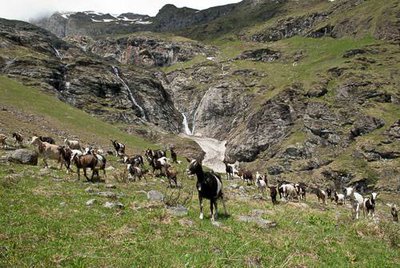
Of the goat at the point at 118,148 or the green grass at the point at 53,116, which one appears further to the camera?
the green grass at the point at 53,116

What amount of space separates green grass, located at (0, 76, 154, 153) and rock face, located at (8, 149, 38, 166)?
108 ft

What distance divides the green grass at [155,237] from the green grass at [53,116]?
4737cm

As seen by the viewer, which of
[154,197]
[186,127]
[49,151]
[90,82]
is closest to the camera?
[154,197]

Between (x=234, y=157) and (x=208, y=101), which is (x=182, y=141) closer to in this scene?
(x=234, y=157)

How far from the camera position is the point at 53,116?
75.4 meters

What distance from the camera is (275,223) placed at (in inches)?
711

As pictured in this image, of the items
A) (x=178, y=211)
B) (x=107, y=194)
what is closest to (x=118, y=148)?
(x=107, y=194)

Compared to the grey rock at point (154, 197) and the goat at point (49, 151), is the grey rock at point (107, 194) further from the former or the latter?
the goat at point (49, 151)

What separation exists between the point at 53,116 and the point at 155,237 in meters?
66.8

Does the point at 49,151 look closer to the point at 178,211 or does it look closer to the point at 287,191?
the point at 178,211

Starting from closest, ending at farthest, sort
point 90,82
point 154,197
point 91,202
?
point 91,202
point 154,197
point 90,82

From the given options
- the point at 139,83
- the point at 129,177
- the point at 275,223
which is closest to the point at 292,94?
the point at 139,83

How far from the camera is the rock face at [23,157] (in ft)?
94.2

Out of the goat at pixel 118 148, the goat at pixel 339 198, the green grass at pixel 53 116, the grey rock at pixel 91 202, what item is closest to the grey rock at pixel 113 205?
the grey rock at pixel 91 202
